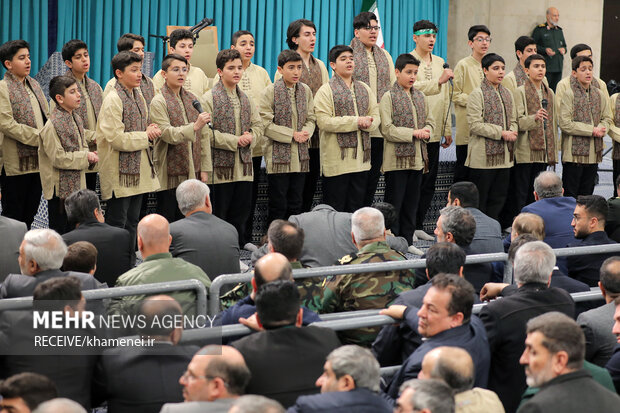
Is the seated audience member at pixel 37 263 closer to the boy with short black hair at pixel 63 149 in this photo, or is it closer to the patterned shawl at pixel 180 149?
the boy with short black hair at pixel 63 149

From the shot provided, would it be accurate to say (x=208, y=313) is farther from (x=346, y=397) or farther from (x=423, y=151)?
(x=423, y=151)

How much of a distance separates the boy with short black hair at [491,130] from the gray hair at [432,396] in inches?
191

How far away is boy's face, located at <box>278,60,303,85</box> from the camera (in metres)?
6.69

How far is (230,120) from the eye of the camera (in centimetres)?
654

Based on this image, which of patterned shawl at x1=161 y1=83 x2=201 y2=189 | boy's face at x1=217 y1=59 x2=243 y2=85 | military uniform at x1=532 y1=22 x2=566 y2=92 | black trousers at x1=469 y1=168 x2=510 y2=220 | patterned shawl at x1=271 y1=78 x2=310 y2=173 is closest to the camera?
patterned shawl at x1=161 y1=83 x2=201 y2=189

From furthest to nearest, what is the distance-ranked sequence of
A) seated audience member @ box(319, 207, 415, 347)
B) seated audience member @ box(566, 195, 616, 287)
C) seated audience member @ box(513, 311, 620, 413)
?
seated audience member @ box(566, 195, 616, 287), seated audience member @ box(319, 207, 415, 347), seated audience member @ box(513, 311, 620, 413)

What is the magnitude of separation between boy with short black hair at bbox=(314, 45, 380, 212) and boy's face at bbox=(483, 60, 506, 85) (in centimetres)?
104

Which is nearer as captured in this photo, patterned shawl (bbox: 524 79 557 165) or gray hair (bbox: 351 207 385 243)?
gray hair (bbox: 351 207 385 243)

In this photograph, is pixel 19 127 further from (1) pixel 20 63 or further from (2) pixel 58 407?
(2) pixel 58 407

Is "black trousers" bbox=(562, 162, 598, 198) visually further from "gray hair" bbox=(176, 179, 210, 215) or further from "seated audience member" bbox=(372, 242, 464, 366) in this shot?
"seated audience member" bbox=(372, 242, 464, 366)

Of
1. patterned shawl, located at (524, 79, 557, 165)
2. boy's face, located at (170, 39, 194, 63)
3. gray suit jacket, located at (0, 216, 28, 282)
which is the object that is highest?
boy's face, located at (170, 39, 194, 63)

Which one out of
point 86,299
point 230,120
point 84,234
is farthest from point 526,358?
A: point 230,120

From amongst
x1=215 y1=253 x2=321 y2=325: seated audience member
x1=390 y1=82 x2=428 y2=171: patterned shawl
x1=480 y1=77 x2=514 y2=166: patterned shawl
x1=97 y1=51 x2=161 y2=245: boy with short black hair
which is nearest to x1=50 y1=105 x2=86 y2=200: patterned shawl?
x1=97 y1=51 x2=161 y2=245: boy with short black hair

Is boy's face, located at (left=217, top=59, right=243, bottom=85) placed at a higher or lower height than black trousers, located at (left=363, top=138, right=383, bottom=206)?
higher
